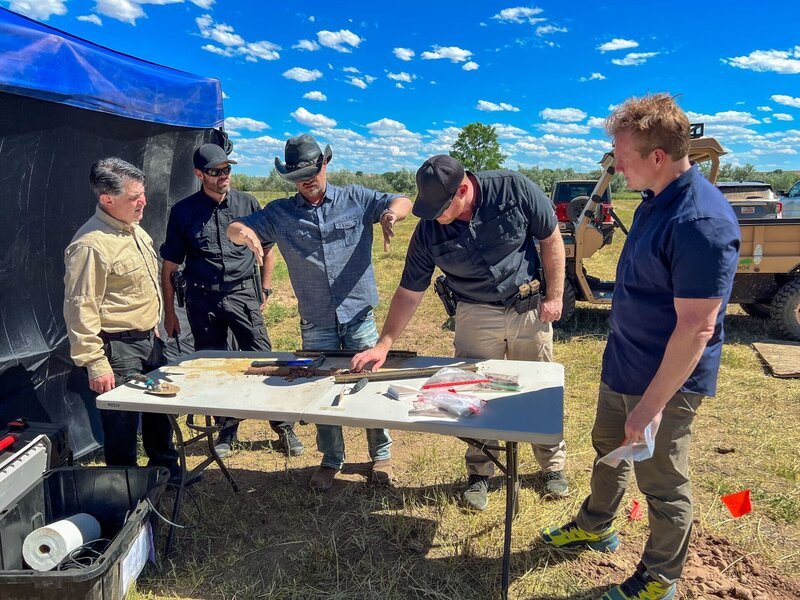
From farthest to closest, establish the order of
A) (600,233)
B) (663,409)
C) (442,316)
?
(442,316) → (600,233) → (663,409)

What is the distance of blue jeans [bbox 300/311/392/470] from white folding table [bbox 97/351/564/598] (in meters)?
0.35

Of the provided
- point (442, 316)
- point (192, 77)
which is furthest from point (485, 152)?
point (192, 77)

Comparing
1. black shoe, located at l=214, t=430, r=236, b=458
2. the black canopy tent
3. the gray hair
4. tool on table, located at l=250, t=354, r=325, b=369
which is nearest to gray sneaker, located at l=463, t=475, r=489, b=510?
tool on table, located at l=250, t=354, r=325, b=369

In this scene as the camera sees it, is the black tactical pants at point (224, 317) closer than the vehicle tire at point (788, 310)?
Yes

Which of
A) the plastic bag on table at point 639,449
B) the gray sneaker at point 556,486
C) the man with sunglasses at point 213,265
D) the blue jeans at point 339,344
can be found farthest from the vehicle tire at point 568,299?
the plastic bag on table at point 639,449

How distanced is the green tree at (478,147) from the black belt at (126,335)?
4357 cm

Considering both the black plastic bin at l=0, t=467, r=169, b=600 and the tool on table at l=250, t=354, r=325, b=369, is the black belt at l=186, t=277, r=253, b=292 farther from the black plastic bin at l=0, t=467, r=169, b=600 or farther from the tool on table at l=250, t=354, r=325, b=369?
the black plastic bin at l=0, t=467, r=169, b=600

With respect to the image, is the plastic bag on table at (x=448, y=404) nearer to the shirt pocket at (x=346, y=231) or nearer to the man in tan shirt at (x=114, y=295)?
the shirt pocket at (x=346, y=231)

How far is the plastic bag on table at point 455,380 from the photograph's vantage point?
2.51 meters

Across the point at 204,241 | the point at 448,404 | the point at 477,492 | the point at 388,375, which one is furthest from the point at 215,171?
the point at 477,492

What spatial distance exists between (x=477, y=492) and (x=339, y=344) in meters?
1.18

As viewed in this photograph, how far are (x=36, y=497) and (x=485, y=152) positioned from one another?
150 feet

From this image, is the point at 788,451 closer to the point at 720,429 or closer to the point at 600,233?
the point at 720,429

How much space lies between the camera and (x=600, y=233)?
6.40 m
